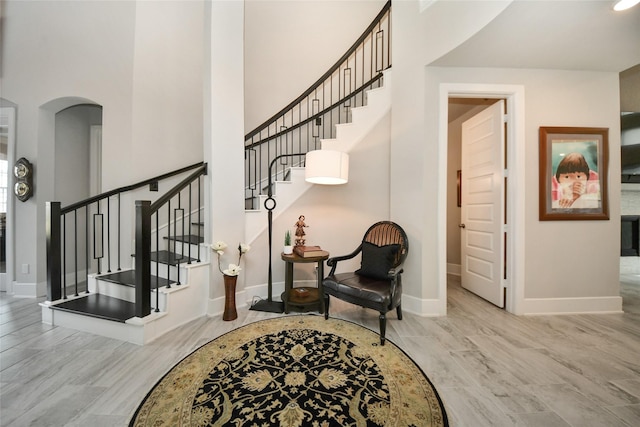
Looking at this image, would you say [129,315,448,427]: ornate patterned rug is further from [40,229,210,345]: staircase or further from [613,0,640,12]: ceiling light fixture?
[613,0,640,12]: ceiling light fixture

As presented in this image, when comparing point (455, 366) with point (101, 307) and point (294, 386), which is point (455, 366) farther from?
point (101, 307)

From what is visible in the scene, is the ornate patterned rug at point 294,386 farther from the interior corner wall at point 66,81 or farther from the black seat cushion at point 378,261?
the interior corner wall at point 66,81

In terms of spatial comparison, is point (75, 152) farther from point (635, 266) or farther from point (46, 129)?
point (635, 266)

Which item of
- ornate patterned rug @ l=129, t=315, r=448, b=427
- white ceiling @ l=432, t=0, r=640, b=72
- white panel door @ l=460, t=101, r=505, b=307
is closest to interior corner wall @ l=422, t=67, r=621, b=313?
white ceiling @ l=432, t=0, r=640, b=72

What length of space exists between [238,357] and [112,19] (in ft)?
15.3

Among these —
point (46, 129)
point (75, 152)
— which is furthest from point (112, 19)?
point (75, 152)

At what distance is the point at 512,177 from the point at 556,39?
130 cm

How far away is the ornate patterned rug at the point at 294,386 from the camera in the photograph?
1.34 m

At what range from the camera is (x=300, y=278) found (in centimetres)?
343

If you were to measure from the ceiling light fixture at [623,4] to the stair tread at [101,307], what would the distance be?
4606 millimetres

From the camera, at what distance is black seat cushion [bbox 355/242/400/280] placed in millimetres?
2488

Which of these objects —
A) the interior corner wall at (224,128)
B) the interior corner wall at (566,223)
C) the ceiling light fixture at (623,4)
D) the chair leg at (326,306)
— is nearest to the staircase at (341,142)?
the interior corner wall at (224,128)

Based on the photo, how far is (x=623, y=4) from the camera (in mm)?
1742

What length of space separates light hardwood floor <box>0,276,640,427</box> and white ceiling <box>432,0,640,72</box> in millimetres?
2710
